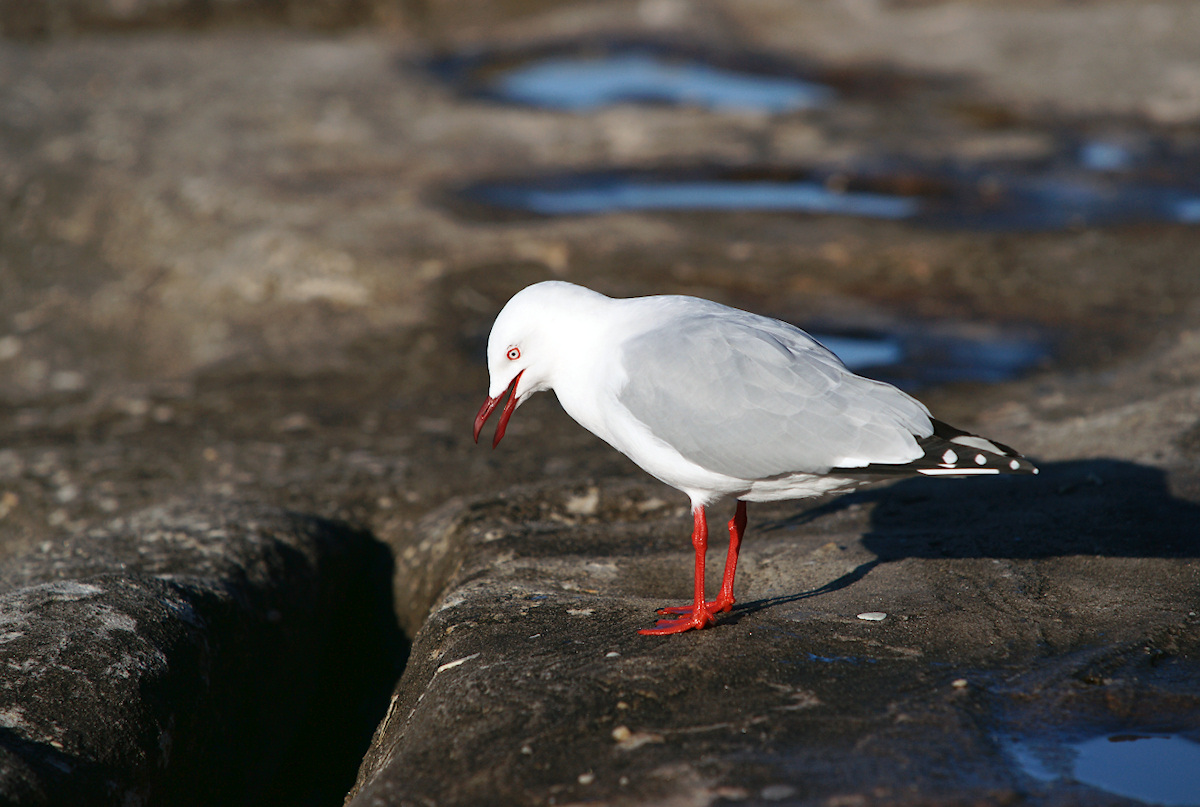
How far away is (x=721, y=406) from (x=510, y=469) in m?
2.30

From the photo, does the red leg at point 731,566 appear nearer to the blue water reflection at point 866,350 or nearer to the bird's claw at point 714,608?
the bird's claw at point 714,608

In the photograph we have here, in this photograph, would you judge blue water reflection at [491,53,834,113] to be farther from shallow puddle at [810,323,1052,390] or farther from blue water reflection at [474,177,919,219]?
shallow puddle at [810,323,1052,390]

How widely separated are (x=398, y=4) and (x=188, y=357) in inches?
392

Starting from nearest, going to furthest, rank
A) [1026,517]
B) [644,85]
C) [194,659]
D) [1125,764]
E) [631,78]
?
[1125,764] → [194,659] → [1026,517] → [644,85] → [631,78]

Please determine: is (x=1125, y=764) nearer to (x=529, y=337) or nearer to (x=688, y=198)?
(x=529, y=337)

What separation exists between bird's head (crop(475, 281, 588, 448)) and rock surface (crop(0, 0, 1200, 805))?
2.63ft

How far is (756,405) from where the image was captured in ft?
11.2

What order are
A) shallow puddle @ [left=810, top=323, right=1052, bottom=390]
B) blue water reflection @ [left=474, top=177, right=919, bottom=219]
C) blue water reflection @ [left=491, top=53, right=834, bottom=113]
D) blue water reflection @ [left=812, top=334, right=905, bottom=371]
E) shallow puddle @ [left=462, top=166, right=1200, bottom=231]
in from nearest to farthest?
1. shallow puddle @ [left=810, top=323, right=1052, bottom=390]
2. blue water reflection @ [left=812, top=334, right=905, bottom=371]
3. shallow puddle @ [left=462, top=166, right=1200, bottom=231]
4. blue water reflection @ [left=474, top=177, right=919, bottom=219]
5. blue water reflection @ [left=491, top=53, right=834, bottom=113]

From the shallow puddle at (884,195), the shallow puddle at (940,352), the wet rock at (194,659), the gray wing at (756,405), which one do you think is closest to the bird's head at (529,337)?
the gray wing at (756,405)

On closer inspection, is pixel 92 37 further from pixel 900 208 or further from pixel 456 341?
pixel 900 208

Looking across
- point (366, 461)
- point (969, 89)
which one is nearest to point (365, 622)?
point (366, 461)

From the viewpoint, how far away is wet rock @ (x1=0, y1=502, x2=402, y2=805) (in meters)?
3.32

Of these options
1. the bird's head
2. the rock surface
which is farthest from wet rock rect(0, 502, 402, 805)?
the bird's head

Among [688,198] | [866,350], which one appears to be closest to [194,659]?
[866,350]
